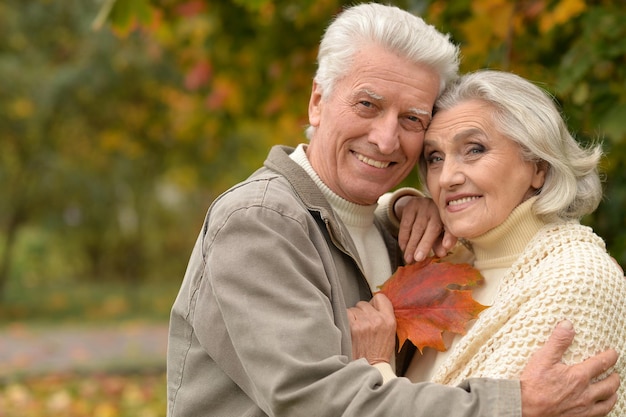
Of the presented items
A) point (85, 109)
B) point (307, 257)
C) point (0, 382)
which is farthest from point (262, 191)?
point (85, 109)

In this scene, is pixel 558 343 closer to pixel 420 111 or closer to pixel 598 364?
pixel 598 364

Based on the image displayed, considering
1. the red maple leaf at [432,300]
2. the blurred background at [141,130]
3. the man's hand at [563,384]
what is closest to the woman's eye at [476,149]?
the red maple leaf at [432,300]

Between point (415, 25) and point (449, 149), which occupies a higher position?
point (415, 25)

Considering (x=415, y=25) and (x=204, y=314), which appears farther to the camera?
(x=415, y=25)

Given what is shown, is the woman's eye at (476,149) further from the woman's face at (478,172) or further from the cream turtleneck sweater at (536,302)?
the cream turtleneck sweater at (536,302)

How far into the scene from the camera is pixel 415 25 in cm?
265

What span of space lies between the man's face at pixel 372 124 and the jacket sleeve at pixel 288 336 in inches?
17.2

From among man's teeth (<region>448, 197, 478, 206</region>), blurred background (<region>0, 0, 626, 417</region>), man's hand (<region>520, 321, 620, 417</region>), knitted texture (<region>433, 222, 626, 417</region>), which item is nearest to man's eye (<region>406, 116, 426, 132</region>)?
man's teeth (<region>448, 197, 478, 206</region>)

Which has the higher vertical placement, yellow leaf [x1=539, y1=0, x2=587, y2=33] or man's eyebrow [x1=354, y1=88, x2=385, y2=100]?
yellow leaf [x1=539, y1=0, x2=587, y2=33]

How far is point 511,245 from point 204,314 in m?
0.95

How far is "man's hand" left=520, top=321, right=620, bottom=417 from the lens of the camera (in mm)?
2121

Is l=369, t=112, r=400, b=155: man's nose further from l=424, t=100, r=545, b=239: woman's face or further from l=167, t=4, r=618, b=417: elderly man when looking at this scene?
l=424, t=100, r=545, b=239: woman's face

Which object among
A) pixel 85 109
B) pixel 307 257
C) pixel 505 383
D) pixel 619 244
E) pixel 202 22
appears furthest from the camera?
pixel 85 109

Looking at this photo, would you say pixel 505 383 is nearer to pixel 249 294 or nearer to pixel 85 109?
pixel 249 294
